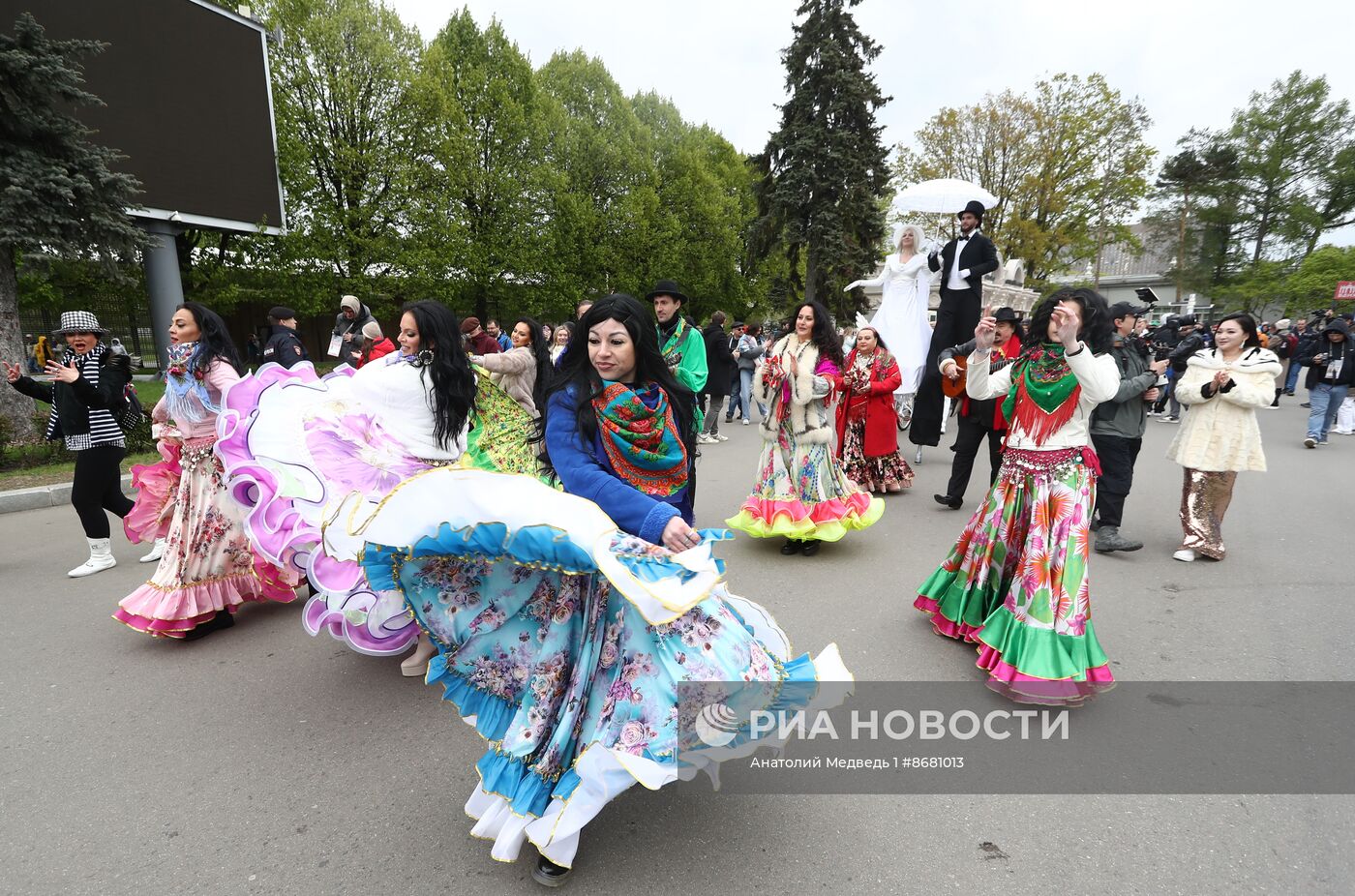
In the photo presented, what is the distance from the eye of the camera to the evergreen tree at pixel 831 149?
79.9 feet

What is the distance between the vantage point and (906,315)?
8.92 m

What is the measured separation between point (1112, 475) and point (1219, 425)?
0.79 metres

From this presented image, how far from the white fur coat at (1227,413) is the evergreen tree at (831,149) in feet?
68.0

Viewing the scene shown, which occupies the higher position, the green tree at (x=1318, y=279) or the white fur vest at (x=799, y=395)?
the green tree at (x=1318, y=279)

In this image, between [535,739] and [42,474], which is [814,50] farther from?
[535,739]

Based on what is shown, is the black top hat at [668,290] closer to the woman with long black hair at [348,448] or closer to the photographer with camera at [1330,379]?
the woman with long black hair at [348,448]

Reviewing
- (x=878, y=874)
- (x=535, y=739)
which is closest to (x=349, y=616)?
(x=535, y=739)

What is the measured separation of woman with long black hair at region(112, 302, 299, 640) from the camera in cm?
400

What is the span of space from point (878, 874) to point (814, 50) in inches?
1095

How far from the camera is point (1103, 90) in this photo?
25750 mm

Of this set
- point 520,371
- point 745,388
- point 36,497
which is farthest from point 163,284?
point 520,371

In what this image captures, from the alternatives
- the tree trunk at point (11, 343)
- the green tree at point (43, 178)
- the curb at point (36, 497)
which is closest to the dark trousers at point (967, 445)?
the curb at point (36, 497)

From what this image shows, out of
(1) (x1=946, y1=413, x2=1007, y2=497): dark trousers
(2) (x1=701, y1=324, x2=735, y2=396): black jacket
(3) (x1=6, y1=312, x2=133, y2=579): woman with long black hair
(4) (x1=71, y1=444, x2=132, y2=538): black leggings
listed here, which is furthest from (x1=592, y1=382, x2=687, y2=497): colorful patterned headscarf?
(2) (x1=701, y1=324, x2=735, y2=396): black jacket

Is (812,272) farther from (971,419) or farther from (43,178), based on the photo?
(43,178)
